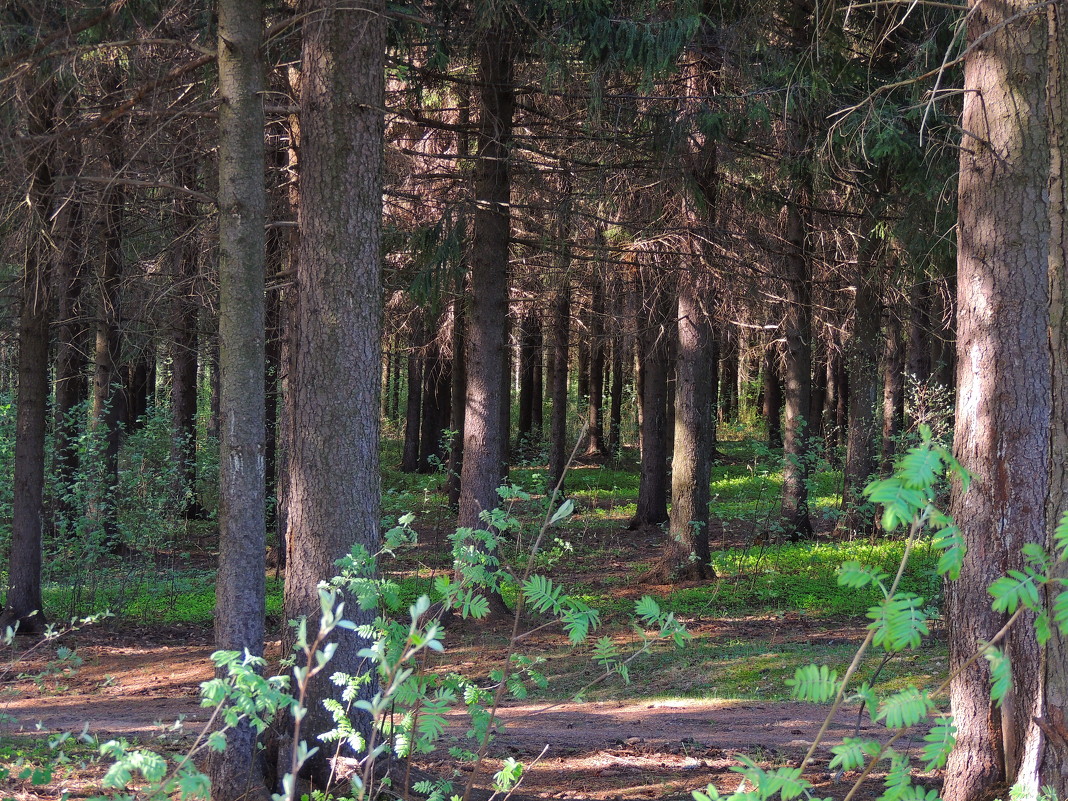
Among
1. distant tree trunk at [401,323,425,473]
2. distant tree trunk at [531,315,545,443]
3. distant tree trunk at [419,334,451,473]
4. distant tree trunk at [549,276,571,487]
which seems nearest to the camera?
distant tree trunk at [549,276,571,487]

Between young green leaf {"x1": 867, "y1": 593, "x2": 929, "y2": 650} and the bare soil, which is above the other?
young green leaf {"x1": 867, "y1": 593, "x2": 929, "y2": 650}

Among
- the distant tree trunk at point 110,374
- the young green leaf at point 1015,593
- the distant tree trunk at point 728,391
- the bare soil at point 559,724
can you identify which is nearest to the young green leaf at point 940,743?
the young green leaf at point 1015,593

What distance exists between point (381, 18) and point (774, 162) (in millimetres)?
8800

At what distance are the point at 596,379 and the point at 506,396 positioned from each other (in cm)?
910

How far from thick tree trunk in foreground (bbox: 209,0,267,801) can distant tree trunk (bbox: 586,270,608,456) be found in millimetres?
10675

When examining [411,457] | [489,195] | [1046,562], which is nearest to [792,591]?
[489,195]

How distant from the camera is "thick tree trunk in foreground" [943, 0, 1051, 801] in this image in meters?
5.24

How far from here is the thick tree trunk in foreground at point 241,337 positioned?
5879 millimetres

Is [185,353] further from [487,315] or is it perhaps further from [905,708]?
[905,708]

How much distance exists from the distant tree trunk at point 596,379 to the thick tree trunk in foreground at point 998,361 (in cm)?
1087

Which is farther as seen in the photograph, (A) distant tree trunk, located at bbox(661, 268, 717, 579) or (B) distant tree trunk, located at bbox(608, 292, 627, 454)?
(B) distant tree trunk, located at bbox(608, 292, 627, 454)

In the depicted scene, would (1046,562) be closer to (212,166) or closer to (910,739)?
(910,739)

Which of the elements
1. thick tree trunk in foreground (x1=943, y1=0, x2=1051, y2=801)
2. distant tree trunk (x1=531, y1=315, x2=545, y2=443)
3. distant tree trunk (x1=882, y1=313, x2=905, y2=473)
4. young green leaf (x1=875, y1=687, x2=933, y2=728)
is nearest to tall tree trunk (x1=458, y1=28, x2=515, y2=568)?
thick tree trunk in foreground (x1=943, y1=0, x2=1051, y2=801)

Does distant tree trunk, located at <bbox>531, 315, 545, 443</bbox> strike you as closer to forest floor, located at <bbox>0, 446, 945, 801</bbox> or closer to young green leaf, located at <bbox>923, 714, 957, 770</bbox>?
forest floor, located at <bbox>0, 446, 945, 801</bbox>
